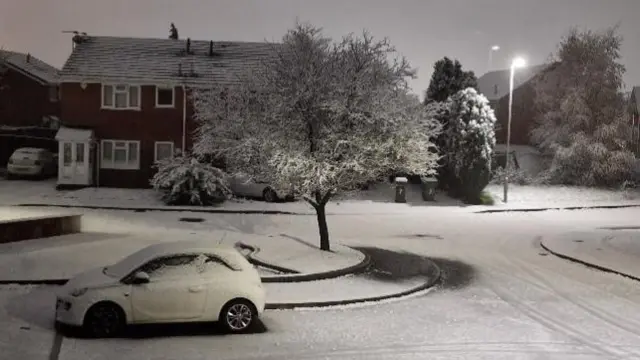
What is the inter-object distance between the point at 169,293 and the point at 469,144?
27271 millimetres

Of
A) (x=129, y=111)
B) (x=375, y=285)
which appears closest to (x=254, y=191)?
(x=129, y=111)

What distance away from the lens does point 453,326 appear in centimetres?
1227

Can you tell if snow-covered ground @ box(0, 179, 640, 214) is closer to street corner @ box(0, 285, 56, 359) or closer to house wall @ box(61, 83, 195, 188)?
house wall @ box(61, 83, 195, 188)

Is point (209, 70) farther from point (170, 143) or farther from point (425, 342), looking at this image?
point (425, 342)

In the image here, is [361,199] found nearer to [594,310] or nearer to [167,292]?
[594,310]

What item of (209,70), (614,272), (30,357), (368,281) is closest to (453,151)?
(209,70)

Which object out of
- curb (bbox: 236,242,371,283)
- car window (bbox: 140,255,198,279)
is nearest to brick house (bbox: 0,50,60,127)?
curb (bbox: 236,242,371,283)

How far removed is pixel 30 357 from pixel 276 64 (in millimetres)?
10843

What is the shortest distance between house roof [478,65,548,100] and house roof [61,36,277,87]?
20.6m

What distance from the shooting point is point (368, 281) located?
15844 mm

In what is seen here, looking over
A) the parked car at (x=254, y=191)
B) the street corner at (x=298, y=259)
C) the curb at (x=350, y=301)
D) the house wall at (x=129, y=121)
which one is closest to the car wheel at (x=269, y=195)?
the parked car at (x=254, y=191)

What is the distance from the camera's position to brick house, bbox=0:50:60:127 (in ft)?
155

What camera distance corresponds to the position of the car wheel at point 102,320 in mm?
10633

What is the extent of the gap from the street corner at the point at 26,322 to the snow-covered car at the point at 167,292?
0.43 meters
